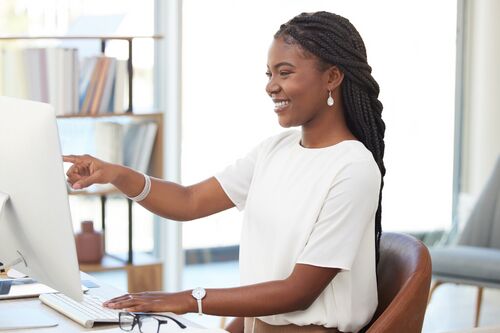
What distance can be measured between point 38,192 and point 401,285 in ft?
2.88

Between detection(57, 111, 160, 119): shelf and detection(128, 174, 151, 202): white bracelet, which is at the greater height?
detection(128, 174, 151, 202): white bracelet

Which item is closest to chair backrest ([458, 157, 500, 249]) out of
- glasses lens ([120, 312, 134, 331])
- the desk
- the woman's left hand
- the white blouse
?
the desk

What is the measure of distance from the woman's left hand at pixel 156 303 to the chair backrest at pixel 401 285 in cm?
43

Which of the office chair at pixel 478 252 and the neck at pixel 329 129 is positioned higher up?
the neck at pixel 329 129

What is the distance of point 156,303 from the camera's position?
6.90 feet

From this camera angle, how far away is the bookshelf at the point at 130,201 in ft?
14.6

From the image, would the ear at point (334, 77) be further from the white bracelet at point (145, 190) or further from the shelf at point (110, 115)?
the shelf at point (110, 115)

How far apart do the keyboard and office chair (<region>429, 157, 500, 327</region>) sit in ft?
8.05

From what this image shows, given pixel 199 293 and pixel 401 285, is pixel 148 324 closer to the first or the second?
pixel 199 293

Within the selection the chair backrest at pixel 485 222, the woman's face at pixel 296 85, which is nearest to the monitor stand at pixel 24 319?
the woman's face at pixel 296 85

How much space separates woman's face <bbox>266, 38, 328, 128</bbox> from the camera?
2336 mm

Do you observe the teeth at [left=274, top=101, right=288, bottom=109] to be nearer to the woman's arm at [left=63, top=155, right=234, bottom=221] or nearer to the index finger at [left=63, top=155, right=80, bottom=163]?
the woman's arm at [left=63, top=155, right=234, bottom=221]

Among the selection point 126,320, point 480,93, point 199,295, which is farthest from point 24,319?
point 480,93

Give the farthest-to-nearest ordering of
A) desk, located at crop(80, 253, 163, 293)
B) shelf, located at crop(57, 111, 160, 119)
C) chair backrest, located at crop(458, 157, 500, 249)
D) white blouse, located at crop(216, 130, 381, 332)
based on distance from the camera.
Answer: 1. chair backrest, located at crop(458, 157, 500, 249)
2. desk, located at crop(80, 253, 163, 293)
3. shelf, located at crop(57, 111, 160, 119)
4. white blouse, located at crop(216, 130, 381, 332)
